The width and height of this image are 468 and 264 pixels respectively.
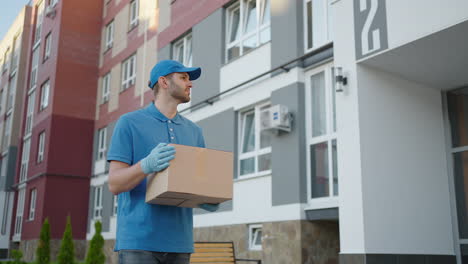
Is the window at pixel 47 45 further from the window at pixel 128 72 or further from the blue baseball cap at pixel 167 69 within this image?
the blue baseball cap at pixel 167 69

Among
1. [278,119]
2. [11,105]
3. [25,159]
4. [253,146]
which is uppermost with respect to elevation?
[11,105]

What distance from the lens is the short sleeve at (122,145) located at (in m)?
2.53

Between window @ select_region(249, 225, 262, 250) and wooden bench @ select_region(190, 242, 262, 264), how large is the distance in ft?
4.40

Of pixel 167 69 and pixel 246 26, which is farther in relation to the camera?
pixel 246 26

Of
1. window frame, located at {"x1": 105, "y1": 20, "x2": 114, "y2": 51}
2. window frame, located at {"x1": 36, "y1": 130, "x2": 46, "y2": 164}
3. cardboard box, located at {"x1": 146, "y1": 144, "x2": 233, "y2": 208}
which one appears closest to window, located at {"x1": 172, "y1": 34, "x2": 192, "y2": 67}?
window frame, located at {"x1": 105, "y1": 20, "x2": 114, "y2": 51}

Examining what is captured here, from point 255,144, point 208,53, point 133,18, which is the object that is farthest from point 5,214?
point 255,144

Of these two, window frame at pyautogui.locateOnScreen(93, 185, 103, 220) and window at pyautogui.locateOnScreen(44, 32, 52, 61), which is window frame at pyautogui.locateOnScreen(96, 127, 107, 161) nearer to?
window frame at pyautogui.locateOnScreen(93, 185, 103, 220)

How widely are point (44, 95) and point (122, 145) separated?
22.0 metres

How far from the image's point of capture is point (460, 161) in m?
7.03

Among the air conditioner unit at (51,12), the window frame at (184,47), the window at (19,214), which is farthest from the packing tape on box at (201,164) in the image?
the window at (19,214)

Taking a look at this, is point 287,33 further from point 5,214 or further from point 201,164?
point 5,214

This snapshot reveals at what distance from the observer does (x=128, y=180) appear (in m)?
2.41

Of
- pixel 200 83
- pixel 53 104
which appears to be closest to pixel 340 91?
pixel 200 83

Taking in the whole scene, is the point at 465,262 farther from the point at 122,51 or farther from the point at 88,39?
the point at 88,39
